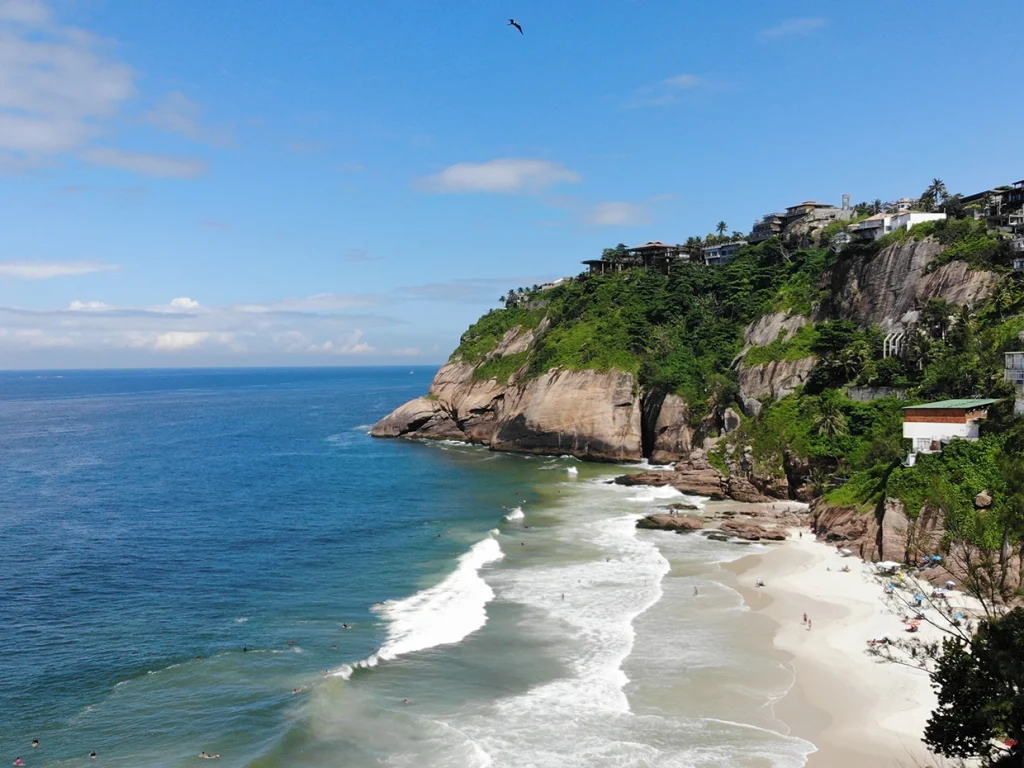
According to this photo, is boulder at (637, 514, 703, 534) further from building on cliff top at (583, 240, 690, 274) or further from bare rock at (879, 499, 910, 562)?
building on cliff top at (583, 240, 690, 274)

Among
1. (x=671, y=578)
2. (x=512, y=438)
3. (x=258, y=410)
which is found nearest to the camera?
(x=671, y=578)

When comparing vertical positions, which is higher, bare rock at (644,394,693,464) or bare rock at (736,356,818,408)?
bare rock at (736,356,818,408)

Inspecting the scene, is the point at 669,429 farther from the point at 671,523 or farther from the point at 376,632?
the point at 376,632

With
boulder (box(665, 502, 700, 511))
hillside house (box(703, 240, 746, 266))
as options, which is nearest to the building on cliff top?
hillside house (box(703, 240, 746, 266))

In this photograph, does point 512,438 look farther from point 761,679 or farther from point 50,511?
point 761,679

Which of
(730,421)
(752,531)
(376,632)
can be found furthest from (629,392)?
(376,632)

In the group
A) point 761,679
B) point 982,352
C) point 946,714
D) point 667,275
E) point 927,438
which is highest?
point 667,275

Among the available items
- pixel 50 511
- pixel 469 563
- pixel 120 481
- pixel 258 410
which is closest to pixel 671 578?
pixel 469 563
